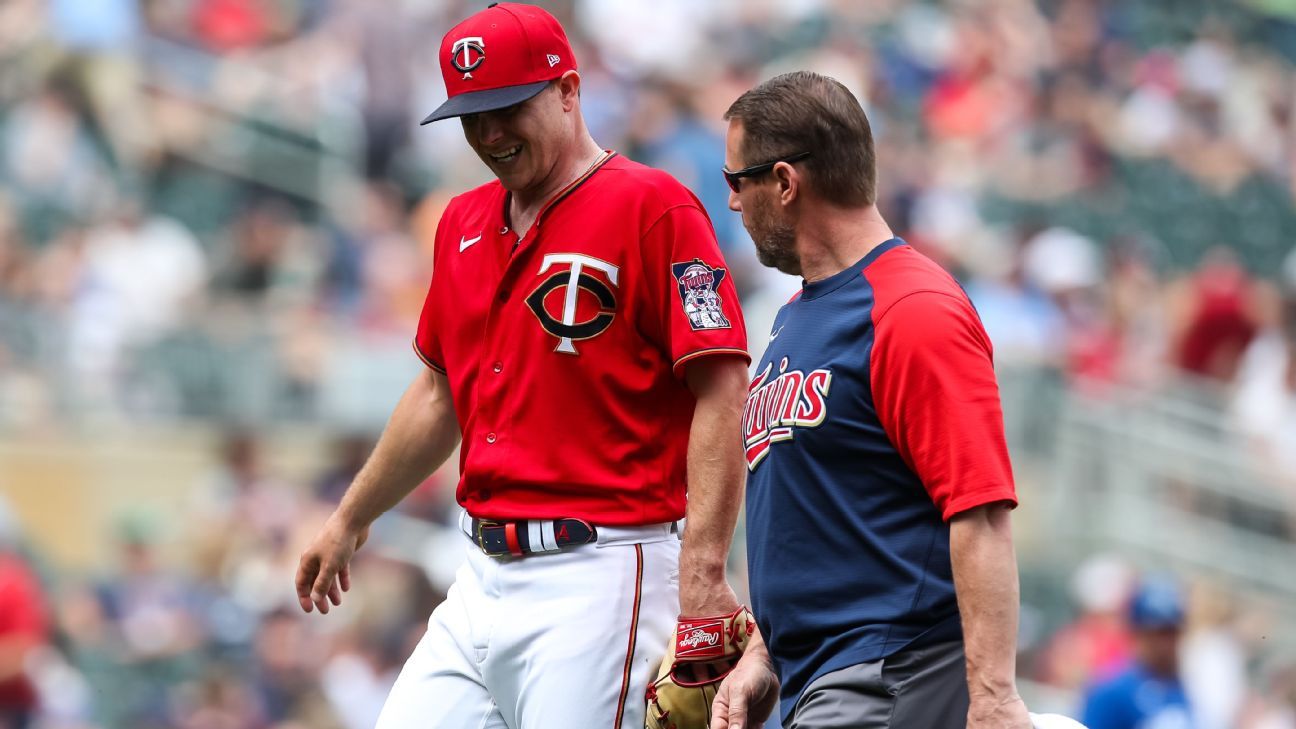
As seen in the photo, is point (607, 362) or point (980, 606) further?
point (607, 362)

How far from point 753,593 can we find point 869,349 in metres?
0.53

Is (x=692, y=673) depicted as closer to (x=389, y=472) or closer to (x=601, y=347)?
(x=601, y=347)

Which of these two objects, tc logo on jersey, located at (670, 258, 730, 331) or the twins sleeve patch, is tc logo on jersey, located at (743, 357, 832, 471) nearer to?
tc logo on jersey, located at (670, 258, 730, 331)

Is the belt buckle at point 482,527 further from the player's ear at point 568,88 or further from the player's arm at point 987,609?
the player's arm at point 987,609

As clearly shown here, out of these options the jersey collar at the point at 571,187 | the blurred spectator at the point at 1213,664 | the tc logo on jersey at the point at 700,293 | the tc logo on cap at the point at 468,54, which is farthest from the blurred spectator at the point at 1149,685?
the tc logo on cap at the point at 468,54

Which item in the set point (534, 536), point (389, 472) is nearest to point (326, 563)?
point (389, 472)

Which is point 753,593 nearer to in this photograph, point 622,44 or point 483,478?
point 483,478

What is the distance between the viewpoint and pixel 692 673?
335cm

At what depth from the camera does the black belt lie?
3.46 m

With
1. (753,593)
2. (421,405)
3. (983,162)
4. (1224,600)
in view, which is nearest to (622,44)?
(983,162)

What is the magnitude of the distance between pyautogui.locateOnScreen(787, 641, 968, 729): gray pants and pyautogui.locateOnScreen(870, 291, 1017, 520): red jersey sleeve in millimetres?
262

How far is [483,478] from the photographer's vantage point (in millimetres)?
3549

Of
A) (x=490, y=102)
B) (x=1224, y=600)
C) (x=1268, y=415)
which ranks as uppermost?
(x=490, y=102)

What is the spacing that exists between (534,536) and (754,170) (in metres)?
0.87
